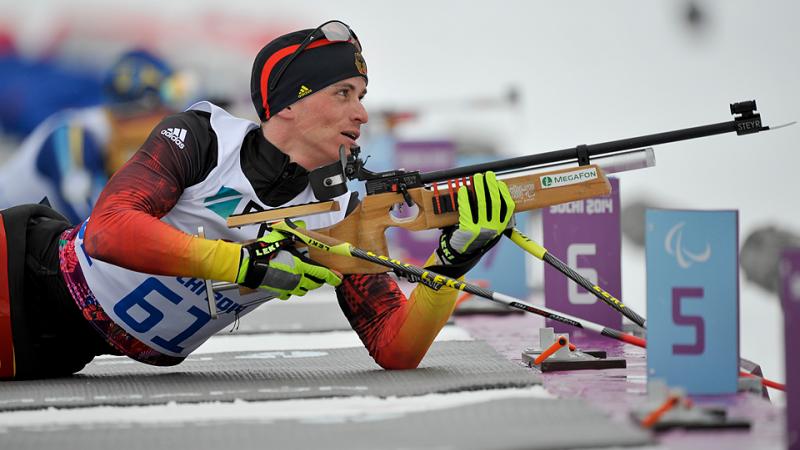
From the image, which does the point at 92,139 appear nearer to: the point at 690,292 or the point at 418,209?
the point at 418,209

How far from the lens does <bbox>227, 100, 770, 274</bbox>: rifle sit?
7.17 feet

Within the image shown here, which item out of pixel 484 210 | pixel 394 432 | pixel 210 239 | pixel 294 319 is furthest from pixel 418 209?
pixel 294 319

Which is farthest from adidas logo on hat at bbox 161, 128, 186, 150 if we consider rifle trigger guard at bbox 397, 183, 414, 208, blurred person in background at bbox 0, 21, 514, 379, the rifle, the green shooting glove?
the green shooting glove

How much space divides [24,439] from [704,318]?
1037 millimetres

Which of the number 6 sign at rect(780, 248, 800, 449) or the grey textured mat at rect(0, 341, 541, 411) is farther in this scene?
the grey textured mat at rect(0, 341, 541, 411)

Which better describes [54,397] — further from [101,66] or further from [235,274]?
[101,66]

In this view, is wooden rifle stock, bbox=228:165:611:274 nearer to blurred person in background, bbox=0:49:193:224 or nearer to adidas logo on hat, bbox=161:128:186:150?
adidas logo on hat, bbox=161:128:186:150

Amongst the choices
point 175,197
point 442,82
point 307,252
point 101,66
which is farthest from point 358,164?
point 101,66

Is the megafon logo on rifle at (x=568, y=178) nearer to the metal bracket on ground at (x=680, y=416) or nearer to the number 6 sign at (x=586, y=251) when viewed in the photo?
the metal bracket on ground at (x=680, y=416)

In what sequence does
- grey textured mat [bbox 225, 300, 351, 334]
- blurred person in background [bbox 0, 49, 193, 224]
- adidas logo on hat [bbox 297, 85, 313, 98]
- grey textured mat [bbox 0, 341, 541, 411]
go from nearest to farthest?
grey textured mat [bbox 0, 341, 541, 411] < adidas logo on hat [bbox 297, 85, 313, 98] < grey textured mat [bbox 225, 300, 351, 334] < blurred person in background [bbox 0, 49, 193, 224]

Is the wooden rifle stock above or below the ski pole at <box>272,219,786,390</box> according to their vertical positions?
above

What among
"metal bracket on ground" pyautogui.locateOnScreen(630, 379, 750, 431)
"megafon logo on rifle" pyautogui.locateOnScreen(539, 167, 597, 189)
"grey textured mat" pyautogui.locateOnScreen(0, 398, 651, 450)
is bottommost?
"grey textured mat" pyautogui.locateOnScreen(0, 398, 651, 450)

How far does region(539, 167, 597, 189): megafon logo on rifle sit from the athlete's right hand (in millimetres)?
414

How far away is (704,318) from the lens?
75.2 inches
